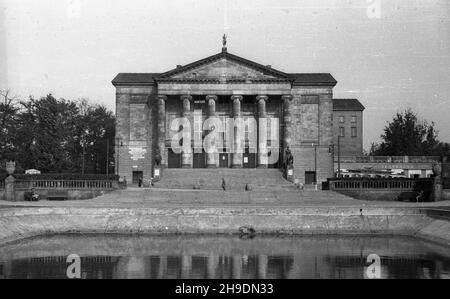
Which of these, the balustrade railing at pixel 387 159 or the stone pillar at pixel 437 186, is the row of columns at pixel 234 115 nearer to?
the balustrade railing at pixel 387 159

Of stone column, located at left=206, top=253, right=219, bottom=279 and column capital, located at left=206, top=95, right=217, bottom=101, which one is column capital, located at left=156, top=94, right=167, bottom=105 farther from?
stone column, located at left=206, top=253, right=219, bottom=279

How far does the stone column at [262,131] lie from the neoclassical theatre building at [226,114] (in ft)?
0.41

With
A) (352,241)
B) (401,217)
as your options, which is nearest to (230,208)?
(352,241)

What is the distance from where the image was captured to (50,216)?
3694 cm

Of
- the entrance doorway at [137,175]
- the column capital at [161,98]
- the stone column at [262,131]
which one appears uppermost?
the column capital at [161,98]

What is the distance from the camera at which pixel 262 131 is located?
7262cm

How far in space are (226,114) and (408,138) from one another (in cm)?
3759

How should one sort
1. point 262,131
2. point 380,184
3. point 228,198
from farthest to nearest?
point 262,131 → point 380,184 → point 228,198

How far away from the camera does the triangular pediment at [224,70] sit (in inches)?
2822

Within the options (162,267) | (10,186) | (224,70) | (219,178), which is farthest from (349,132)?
(162,267)

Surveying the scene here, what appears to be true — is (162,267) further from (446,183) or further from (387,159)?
(387,159)

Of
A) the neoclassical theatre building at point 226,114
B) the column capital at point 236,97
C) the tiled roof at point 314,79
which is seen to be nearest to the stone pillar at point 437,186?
the neoclassical theatre building at point 226,114

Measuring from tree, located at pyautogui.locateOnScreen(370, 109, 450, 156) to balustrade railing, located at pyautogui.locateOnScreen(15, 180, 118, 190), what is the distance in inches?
2298

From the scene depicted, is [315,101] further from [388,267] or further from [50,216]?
[388,267]
